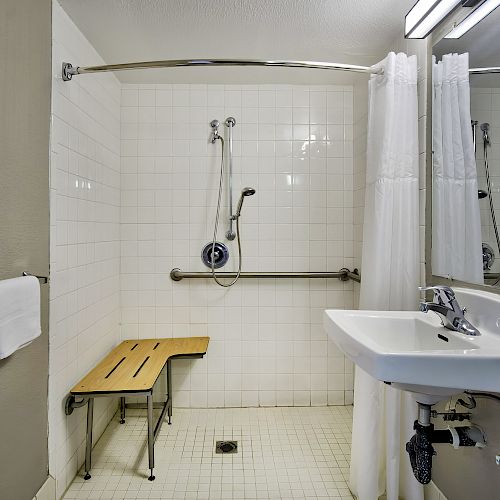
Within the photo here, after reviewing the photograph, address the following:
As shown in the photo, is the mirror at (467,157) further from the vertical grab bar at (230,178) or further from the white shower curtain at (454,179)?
the vertical grab bar at (230,178)

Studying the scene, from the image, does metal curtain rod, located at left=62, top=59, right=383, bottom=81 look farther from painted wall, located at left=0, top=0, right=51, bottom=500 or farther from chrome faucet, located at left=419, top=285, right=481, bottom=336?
chrome faucet, located at left=419, top=285, right=481, bottom=336

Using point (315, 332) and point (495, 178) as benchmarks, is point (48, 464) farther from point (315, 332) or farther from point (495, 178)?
point (495, 178)

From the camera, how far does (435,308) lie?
135 cm

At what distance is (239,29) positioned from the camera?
194cm

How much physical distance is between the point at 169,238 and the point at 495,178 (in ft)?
6.33

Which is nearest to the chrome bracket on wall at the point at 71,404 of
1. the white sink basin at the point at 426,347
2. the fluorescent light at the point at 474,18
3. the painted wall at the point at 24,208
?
the painted wall at the point at 24,208

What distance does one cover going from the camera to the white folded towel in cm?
123

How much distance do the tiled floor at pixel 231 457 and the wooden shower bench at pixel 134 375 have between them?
102 millimetres

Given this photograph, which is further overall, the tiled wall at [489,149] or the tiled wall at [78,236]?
the tiled wall at [78,236]

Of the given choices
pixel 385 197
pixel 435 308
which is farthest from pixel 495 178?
pixel 435 308

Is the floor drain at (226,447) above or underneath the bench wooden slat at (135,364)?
underneath

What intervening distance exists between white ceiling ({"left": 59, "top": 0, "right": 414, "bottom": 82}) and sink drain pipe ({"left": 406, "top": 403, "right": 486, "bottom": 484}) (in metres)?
1.76

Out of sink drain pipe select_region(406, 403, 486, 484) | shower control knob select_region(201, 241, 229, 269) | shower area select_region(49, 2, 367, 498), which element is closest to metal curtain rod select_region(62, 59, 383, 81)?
→ shower area select_region(49, 2, 367, 498)

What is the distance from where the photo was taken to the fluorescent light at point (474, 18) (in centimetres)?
137
